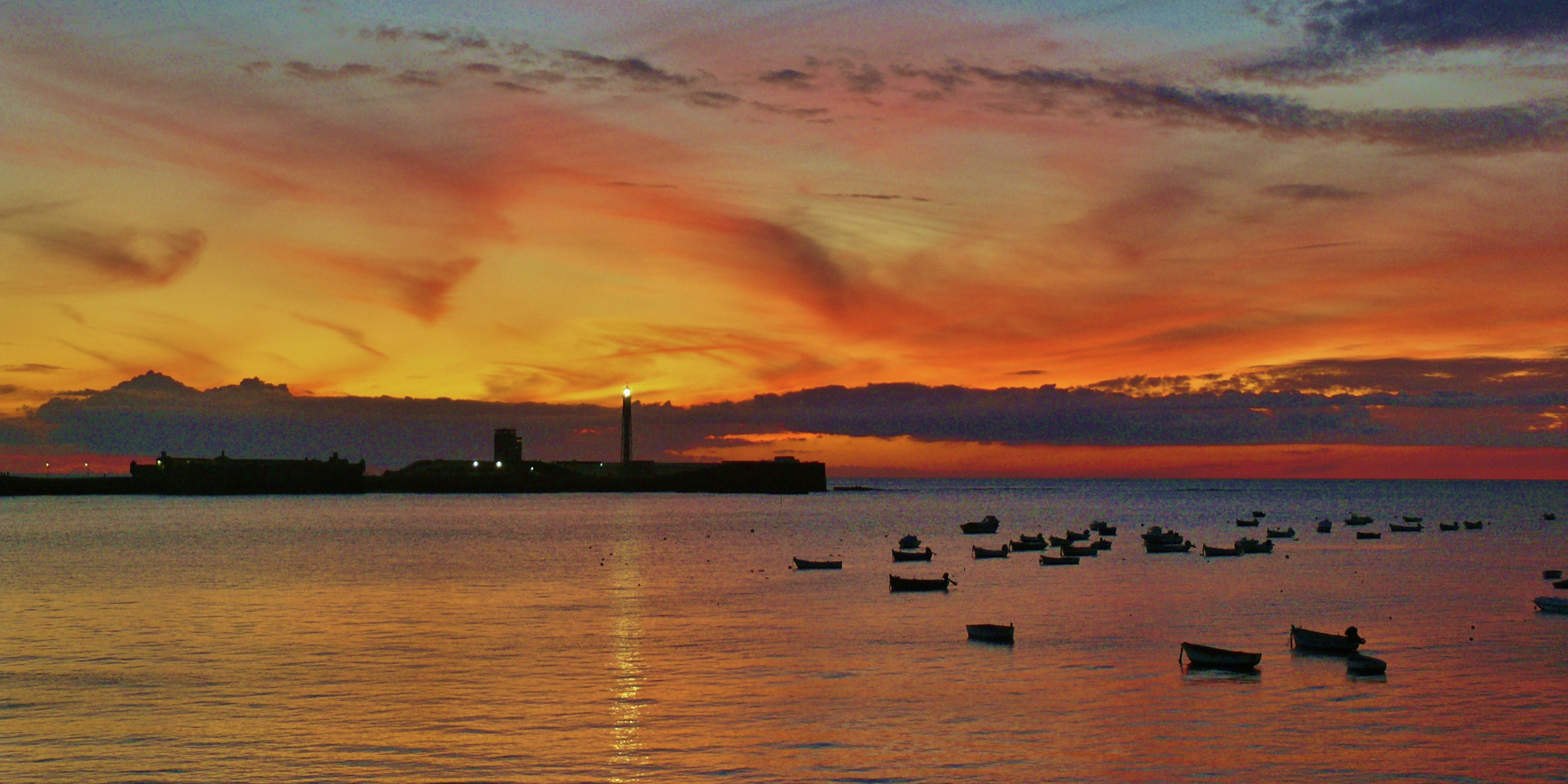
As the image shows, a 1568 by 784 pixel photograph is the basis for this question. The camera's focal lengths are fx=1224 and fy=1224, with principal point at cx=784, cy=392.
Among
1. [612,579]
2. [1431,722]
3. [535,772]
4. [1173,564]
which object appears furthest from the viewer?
[1173,564]

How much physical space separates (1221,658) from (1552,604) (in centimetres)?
2405

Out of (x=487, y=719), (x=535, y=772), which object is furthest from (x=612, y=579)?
(x=535, y=772)

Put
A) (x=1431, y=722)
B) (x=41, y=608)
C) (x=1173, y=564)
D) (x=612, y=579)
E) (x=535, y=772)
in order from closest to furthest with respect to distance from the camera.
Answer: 1. (x=535, y=772)
2. (x=1431, y=722)
3. (x=41, y=608)
4. (x=612, y=579)
5. (x=1173, y=564)

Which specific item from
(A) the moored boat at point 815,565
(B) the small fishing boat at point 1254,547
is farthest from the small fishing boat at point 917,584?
(B) the small fishing boat at point 1254,547

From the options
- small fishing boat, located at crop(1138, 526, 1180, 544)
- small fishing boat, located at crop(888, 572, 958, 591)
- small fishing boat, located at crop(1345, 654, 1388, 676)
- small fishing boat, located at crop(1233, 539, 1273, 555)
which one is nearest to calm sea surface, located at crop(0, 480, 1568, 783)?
small fishing boat, located at crop(1345, 654, 1388, 676)

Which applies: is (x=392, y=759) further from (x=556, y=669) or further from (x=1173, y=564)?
(x=1173, y=564)

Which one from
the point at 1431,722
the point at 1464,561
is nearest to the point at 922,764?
Answer: the point at 1431,722

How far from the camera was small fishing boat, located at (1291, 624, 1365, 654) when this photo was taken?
3928 centimetres

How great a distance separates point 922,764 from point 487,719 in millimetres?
11337

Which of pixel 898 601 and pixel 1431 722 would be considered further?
pixel 898 601

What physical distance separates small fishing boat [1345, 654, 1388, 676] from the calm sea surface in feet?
1.51

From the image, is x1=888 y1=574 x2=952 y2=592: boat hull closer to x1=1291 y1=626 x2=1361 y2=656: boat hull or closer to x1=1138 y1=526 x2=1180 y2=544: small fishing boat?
x1=1291 y1=626 x2=1361 y2=656: boat hull

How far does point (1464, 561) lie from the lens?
273 feet

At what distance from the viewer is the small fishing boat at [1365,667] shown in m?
36.1
